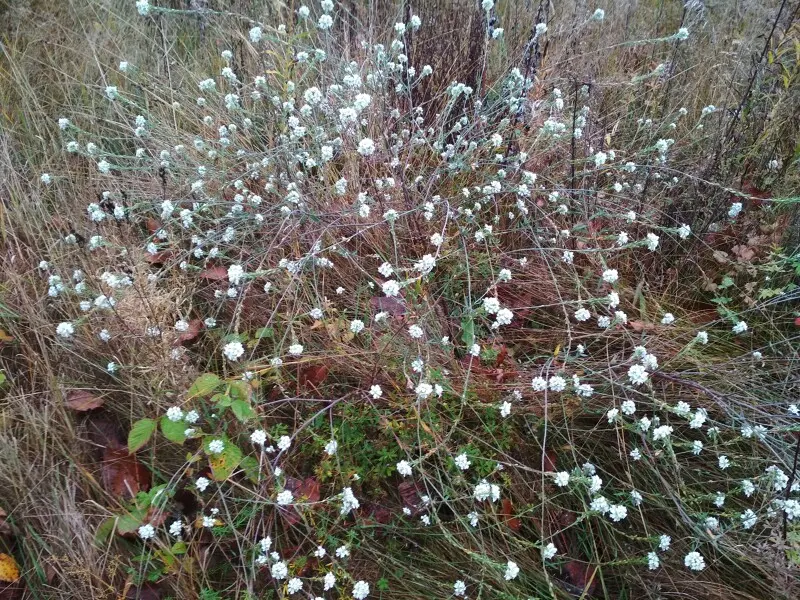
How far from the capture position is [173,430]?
165 cm

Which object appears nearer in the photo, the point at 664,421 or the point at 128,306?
the point at 664,421

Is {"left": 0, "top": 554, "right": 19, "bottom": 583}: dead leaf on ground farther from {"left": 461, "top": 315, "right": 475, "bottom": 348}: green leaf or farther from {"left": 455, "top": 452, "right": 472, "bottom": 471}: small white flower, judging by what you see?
{"left": 461, "top": 315, "right": 475, "bottom": 348}: green leaf

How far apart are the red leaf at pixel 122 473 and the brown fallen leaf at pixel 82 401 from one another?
0.16 m

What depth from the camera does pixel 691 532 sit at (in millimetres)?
1609

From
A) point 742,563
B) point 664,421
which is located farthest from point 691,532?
point 664,421

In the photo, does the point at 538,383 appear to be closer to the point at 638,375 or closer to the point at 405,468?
the point at 638,375

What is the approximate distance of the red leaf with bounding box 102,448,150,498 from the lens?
1.76m

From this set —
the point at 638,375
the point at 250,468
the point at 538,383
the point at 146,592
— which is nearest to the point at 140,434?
the point at 250,468

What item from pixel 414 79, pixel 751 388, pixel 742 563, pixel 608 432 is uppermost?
pixel 414 79

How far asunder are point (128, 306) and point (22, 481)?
640 mm

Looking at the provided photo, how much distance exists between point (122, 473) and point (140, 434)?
0.24 metres

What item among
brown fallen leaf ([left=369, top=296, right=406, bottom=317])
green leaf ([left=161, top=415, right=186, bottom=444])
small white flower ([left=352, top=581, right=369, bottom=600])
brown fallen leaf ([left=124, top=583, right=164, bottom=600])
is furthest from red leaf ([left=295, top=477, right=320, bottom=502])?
brown fallen leaf ([left=369, top=296, right=406, bottom=317])

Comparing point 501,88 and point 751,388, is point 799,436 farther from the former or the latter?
point 501,88

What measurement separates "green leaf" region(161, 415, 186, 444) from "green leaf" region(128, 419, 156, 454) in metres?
0.04
